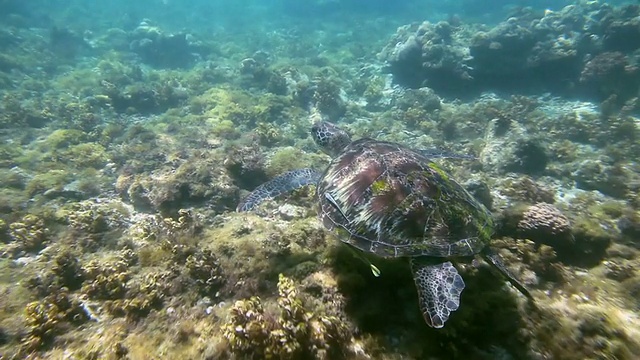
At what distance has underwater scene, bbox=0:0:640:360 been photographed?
9.78 ft

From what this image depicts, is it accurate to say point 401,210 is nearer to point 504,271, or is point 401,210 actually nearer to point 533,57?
point 504,271

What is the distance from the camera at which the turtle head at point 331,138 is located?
6074 mm

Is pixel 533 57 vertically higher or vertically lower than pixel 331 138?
lower

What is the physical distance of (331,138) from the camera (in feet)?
20.1

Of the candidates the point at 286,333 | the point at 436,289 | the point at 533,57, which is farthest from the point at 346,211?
the point at 533,57

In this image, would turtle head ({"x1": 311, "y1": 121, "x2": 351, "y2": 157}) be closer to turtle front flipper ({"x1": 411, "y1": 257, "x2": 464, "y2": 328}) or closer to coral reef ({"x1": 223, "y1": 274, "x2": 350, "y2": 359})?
turtle front flipper ({"x1": 411, "y1": 257, "x2": 464, "y2": 328})

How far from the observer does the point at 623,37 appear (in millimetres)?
12664

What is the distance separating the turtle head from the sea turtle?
1.76m

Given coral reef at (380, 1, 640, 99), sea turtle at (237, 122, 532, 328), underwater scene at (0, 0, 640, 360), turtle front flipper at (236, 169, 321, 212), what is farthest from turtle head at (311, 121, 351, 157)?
coral reef at (380, 1, 640, 99)

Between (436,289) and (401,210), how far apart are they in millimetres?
914

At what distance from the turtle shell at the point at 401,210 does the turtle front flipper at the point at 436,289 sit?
0.45ft

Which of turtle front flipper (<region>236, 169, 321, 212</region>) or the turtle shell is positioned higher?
the turtle shell

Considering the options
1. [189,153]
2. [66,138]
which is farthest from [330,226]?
[66,138]

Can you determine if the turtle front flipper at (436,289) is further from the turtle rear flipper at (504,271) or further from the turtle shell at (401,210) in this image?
the turtle rear flipper at (504,271)
